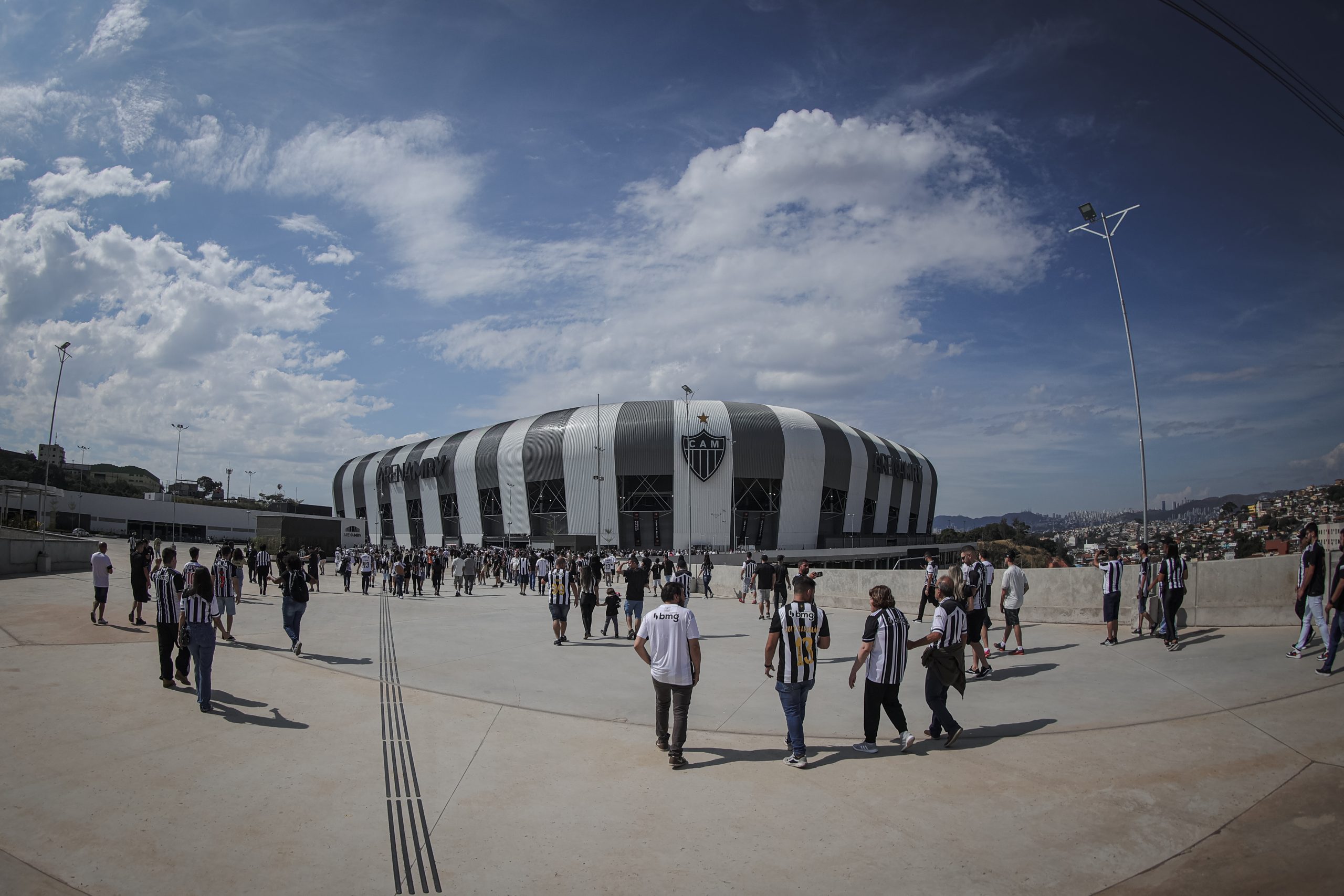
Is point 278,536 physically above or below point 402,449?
below

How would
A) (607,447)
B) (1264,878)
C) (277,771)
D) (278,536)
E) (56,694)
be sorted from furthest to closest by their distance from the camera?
(607,447) < (278,536) < (56,694) < (277,771) < (1264,878)

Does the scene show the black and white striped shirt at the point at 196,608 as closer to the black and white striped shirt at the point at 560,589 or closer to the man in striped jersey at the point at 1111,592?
the black and white striped shirt at the point at 560,589

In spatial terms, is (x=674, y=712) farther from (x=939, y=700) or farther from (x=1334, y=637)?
(x=1334, y=637)

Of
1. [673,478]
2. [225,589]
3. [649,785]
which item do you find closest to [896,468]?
[673,478]

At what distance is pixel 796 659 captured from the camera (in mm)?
5688

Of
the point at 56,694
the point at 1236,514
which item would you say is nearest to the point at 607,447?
the point at 1236,514

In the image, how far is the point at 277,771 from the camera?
18.0ft

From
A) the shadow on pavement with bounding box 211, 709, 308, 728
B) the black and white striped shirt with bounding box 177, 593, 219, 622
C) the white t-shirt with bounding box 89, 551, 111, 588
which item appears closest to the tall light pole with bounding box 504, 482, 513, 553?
the white t-shirt with bounding box 89, 551, 111, 588

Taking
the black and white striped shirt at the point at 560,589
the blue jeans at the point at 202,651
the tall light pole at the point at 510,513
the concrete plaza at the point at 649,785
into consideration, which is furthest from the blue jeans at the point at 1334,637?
the tall light pole at the point at 510,513

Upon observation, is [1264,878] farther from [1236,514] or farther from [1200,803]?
[1236,514]

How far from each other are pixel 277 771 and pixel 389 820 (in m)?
1.53

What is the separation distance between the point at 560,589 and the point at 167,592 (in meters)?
5.85

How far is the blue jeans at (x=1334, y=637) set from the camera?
7.26 m

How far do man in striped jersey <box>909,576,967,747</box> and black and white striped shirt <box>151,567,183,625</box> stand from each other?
8.58m
